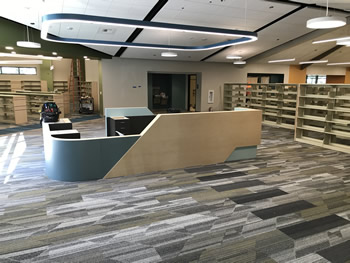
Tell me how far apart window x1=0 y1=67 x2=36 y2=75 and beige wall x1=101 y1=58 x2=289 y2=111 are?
8816mm

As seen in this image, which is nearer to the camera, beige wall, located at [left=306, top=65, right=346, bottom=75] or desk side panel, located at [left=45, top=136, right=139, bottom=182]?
desk side panel, located at [left=45, top=136, right=139, bottom=182]

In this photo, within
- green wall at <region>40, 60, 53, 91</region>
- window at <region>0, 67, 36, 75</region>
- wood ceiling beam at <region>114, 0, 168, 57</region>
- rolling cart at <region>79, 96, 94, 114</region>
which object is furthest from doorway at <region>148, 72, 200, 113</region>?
window at <region>0, 67, 36, 75</region>

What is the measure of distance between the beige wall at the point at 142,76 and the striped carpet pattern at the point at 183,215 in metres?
8.88

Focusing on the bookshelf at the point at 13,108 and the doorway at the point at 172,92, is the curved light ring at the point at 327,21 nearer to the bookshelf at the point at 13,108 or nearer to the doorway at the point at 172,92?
the bookshelf at the point at 13,108

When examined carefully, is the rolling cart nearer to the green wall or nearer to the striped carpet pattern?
the green wall

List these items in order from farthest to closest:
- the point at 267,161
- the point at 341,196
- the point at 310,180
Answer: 1. the point at 267,161
2. the point at 310,180
3. the point at 341,196

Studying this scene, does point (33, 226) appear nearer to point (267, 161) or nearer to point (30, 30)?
point (267, 161)

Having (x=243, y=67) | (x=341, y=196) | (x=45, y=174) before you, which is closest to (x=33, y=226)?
(x=45, y=174)

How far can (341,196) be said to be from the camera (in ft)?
13.9

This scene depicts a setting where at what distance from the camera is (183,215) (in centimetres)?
362

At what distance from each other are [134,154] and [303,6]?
7.52 metres

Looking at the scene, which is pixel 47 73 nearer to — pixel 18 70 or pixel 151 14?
pixel 18 70

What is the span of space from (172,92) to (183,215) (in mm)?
16258

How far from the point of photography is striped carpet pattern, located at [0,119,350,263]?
9.29 feet
